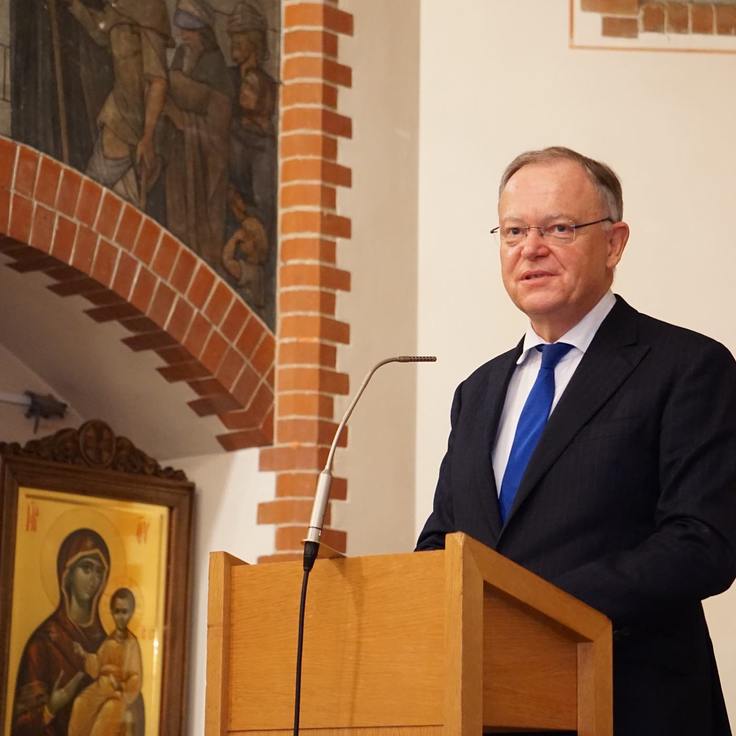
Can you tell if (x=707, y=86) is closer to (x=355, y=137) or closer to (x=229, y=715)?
(x=355, y=137)

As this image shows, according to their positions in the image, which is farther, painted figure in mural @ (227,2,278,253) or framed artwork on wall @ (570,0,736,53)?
framed artwork on wall @ (570,0,736,53)

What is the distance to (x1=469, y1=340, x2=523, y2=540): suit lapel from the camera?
261 centimetres

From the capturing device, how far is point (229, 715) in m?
2.39

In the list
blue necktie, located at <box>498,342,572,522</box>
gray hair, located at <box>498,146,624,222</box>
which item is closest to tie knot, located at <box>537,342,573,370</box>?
blue necktie, located at <box>498,342,572,522</box>

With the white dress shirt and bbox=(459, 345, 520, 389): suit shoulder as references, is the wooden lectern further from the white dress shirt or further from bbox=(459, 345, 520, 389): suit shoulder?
bbox=(459, 345, 520, 389): suit shoulder

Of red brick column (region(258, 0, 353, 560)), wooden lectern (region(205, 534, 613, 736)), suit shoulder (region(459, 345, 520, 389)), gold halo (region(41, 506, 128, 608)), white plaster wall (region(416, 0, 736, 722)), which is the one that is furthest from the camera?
white plaster wall (region(416, 0, 736, 722))

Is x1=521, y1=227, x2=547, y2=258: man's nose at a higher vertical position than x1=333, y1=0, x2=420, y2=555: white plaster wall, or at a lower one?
lower

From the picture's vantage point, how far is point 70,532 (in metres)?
5.32

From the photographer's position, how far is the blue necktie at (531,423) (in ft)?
8.63

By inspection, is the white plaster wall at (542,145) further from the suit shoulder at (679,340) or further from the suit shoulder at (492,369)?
the suit shoulder at (679,340)

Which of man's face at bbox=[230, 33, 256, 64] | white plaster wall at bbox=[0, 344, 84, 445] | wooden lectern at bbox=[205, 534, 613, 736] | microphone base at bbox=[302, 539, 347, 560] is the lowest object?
wooden lectern at bbox=[205, 534, 613, 736]

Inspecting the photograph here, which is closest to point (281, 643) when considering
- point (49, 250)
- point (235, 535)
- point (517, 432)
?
point (517, 432)

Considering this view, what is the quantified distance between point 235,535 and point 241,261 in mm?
1031

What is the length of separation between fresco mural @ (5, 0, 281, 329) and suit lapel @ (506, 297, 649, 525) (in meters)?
2.73
